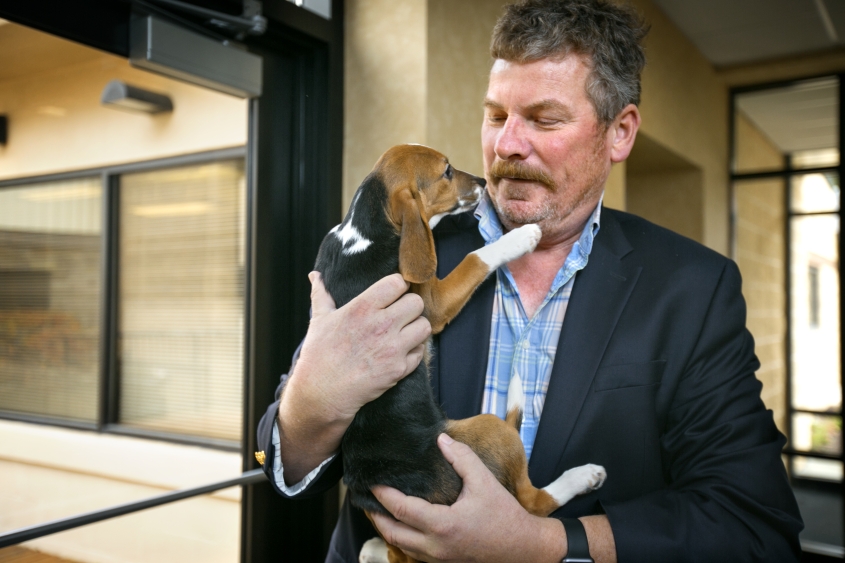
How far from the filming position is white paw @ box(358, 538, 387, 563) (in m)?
1.35

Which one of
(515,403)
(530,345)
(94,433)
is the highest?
(530,345)

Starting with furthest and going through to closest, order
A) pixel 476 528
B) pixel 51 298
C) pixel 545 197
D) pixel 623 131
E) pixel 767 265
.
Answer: pixel 767 265 < pixel 51 298 < pixel 623 131 < pixel 545 197 < pixel 476 528

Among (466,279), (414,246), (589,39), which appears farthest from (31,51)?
(589,39)

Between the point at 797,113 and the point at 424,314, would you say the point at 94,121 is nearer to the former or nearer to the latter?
the point at 424,314

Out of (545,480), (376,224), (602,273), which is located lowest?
(545,480)

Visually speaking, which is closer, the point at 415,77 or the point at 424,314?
the point at 424,314

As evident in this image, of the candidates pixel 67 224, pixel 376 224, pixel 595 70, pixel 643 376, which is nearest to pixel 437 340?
pixel 376 224

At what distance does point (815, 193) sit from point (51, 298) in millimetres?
5535

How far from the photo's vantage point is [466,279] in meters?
1.41

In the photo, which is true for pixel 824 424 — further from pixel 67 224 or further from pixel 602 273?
pixel 67 224

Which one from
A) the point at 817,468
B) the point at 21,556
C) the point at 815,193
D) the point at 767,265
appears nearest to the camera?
the point at 21,556

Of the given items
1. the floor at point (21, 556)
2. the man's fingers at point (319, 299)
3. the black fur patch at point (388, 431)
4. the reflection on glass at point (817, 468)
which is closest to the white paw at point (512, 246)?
the black fur patch at point (388, 431)

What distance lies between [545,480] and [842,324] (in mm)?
4681

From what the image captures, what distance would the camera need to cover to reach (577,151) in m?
1.34
